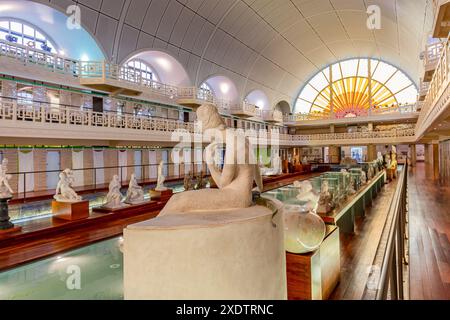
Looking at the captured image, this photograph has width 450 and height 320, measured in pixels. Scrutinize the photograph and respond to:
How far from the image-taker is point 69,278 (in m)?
4.92

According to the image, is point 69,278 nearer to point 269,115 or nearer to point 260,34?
point 260,34

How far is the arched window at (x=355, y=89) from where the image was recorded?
30578mm

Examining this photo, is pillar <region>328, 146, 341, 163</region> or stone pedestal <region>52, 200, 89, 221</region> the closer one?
stone pedestal <region>52, 200, 89, 221</region>

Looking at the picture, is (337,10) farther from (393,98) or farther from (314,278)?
(314,278)

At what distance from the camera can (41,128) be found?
10305mm

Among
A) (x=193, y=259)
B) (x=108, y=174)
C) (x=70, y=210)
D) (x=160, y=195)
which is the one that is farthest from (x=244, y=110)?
(x=193, y=259)

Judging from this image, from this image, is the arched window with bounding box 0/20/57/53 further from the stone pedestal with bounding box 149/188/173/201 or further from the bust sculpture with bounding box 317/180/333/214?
the bust sculpture with bounding box 317/180/333/214

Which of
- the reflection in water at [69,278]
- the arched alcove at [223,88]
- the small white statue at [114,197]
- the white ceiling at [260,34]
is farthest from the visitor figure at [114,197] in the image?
the arched alcove at [223,88]

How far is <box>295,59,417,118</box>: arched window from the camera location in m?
30.6

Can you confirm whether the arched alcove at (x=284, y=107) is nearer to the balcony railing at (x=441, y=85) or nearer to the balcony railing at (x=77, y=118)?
the balcony railing at (x=77, y=118)

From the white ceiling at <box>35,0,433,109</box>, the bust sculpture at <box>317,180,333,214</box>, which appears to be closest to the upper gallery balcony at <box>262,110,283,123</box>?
the white ceiling at <box>35,0,433,109</box>

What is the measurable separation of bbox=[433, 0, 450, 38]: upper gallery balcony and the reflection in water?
9321 millimetres

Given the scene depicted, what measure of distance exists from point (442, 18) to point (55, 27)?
49.6 ft

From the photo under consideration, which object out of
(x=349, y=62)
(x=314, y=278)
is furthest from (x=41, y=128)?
(x=349, y=62)
